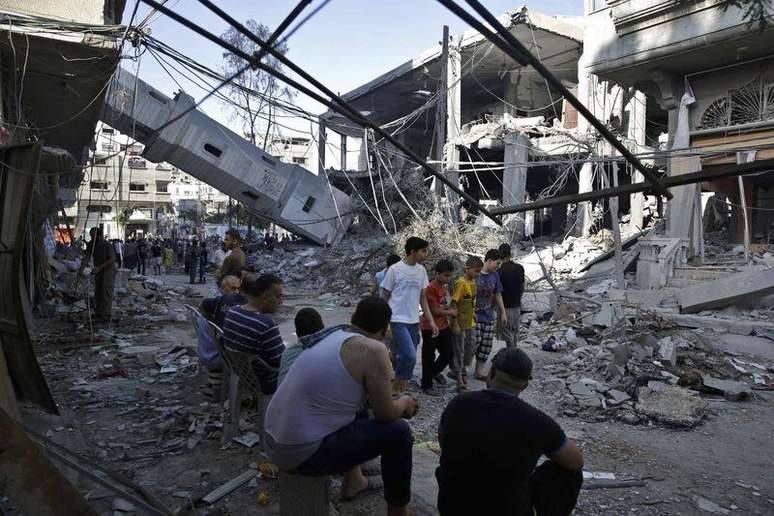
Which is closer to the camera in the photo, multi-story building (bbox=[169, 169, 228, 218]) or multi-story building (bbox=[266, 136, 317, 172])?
multi-story building (bbox=[266, 136, 317, 172])

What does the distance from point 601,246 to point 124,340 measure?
13363 millimetres

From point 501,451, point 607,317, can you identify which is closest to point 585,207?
point 607,317

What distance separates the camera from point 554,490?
2.31m

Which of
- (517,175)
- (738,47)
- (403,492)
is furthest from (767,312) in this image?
(517,175)

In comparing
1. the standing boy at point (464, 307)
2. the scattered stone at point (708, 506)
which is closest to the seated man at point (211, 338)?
the standing boy at point (464, 307)

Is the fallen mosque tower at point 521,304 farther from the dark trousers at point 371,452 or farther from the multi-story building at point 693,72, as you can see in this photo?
the dark trousers at point 371,452

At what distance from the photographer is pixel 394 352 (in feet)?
17.1

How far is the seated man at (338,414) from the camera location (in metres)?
2.41

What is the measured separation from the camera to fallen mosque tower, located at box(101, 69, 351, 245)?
1817 centimetres

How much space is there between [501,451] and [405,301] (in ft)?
10.3

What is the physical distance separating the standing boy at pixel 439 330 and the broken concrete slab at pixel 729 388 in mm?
3012

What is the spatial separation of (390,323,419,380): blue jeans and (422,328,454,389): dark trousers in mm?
441

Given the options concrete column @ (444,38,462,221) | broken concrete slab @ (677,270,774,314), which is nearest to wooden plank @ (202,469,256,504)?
broken concrete slab @ (677,270,774,314)

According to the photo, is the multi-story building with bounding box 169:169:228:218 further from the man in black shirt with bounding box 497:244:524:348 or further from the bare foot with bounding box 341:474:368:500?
the bare foot with bounding box 341:474:368:500
